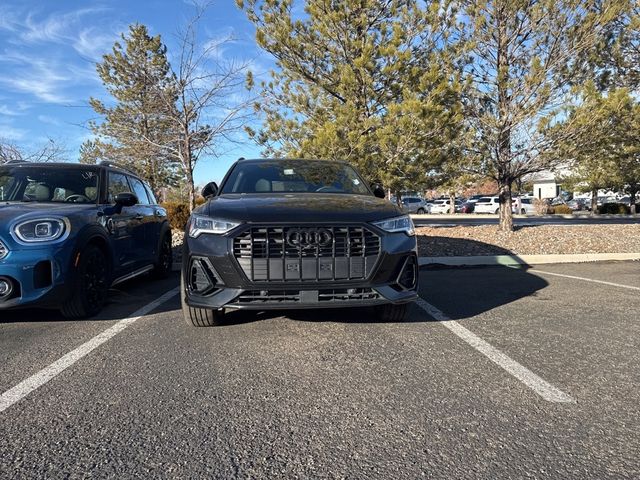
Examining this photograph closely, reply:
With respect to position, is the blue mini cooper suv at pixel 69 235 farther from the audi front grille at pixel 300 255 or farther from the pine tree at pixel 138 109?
the pine tree at pixel 138 109

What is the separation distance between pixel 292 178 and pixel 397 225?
1.75 meters

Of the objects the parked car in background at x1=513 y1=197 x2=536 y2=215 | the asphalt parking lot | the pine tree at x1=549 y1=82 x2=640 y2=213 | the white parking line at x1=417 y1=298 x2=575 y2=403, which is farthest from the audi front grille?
the parked car in background at x1=513 y1=197 x2=536 y2=215

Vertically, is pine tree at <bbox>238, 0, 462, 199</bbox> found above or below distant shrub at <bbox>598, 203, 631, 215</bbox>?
above

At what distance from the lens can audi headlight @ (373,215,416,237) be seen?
4.12 m

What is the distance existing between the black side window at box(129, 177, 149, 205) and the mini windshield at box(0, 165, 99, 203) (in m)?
1.13

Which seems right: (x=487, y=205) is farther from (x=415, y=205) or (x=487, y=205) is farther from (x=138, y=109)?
(x=138, y=109)

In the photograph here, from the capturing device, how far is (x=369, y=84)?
1042 centimetres

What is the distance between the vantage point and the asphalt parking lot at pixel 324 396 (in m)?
2.25

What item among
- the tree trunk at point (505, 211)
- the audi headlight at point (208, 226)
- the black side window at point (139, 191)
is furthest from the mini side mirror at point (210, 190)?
the tree trunk at point (505, 211)

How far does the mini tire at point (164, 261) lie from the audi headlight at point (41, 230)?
305 cm

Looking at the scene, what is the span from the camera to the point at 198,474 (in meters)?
2.15

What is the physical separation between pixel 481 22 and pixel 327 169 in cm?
685

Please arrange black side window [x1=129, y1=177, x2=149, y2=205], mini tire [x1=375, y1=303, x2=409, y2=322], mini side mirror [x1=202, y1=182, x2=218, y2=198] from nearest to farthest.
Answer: mini tire [x1=375, y1=303, x2=409, y2=322] → mini side mirror [x1=202, y1=182, x2=218, y2=198] → black side window [x1=129, y1=177, x2=149, y2=205]

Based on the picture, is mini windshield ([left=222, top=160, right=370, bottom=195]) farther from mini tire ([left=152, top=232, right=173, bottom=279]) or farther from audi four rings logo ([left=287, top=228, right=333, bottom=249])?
mini tire ([left=152, top=232, right=173, bottom=279])
